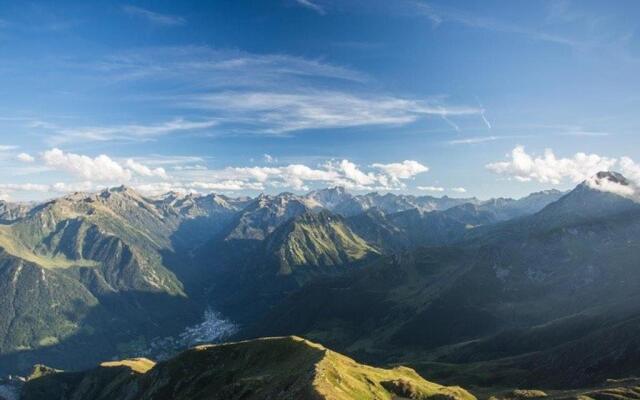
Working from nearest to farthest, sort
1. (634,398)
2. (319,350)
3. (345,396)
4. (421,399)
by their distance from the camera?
(345,396) → (421,399) → (634,398) → (319,350)

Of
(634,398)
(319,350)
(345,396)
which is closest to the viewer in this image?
(345,396)

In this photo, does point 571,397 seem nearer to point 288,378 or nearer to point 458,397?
point 458,397

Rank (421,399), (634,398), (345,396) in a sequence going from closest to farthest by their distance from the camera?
(345,396) < (421,399) < (634,398)

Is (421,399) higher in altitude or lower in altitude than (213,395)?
higher

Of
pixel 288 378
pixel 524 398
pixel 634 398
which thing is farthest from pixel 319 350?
pixel 634 398

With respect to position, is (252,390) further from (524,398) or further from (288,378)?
(524,398)

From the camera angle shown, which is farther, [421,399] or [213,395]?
[213,395]

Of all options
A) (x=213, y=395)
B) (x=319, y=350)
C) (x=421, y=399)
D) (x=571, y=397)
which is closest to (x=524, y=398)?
(x=571, y=397)

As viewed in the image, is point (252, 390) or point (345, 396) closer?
point (345, 396)

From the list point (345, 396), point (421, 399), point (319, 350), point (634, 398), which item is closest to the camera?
point (345, 396)
